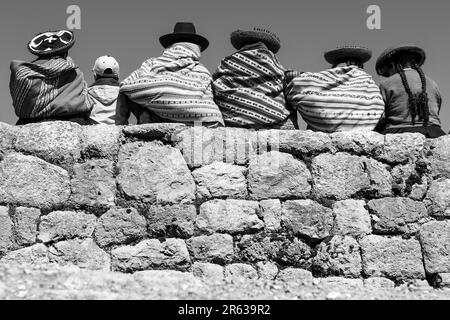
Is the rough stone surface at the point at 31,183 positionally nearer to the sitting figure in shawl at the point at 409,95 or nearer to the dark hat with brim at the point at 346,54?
the dark hat with brim at the point at 346,54

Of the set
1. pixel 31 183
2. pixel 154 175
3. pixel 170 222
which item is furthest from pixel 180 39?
pixel 31 183

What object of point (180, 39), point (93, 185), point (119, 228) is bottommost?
point (119, 228)

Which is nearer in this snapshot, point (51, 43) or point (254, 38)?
point (51, 43)

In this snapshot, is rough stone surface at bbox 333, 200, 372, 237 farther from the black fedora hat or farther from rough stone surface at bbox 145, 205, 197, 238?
the black fedora hat

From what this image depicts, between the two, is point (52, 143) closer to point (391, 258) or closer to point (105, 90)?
point (105, 90)

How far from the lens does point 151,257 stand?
491 cm

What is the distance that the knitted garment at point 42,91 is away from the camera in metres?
5.20

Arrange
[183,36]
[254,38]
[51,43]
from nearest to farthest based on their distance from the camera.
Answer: [51,43] → [254,38] → [183,36]

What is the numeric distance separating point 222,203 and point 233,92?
37.6 inches

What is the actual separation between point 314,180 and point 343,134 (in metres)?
0.45

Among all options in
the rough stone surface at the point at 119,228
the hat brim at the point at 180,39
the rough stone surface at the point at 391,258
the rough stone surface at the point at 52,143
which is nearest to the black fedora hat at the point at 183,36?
the hat brim at the point at 180,39

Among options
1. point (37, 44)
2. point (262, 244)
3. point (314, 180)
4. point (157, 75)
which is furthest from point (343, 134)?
point (37, 44)

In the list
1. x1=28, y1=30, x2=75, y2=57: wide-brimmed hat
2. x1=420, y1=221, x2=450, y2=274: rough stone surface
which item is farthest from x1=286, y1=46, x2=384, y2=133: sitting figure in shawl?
x1=28, y1=30, x2=75, y2=57: wide-brimmed hat

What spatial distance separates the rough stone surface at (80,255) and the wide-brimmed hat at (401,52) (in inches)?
117
